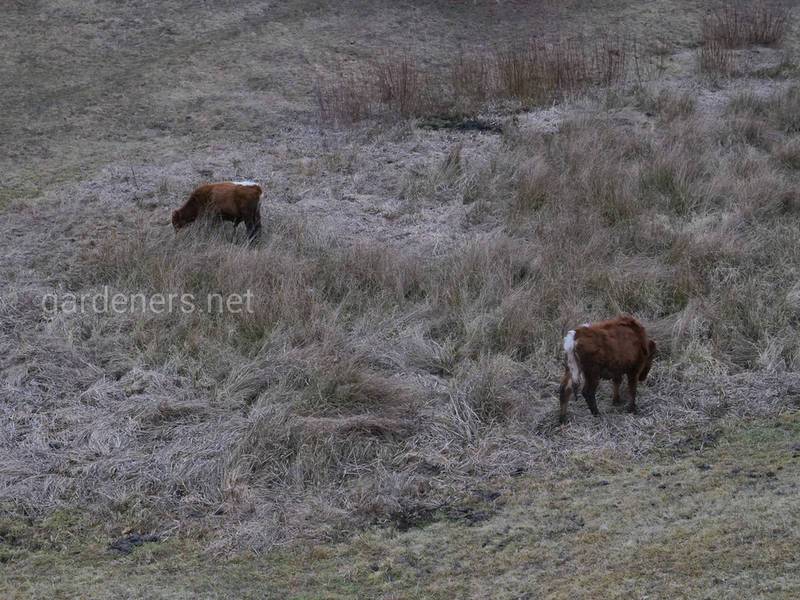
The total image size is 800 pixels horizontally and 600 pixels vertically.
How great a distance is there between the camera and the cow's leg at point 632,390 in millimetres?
6742

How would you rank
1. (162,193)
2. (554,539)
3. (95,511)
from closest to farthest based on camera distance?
(554,539), (95,511), (162,193)

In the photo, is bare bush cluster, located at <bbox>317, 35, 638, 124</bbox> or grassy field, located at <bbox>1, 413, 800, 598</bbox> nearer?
grassy field, located at <bbox>1, 413, 800, 598</bbox>

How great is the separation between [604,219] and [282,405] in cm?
422

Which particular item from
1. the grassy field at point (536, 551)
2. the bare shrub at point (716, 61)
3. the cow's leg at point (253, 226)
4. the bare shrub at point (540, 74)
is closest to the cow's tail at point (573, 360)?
the grassy field at point (536, 551)

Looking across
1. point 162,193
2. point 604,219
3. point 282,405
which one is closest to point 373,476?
point 282,405

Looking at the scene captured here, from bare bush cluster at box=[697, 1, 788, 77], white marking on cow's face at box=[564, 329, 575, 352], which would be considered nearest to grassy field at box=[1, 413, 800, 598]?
white marking on cow's face at box=[564, 329, 575, 352]

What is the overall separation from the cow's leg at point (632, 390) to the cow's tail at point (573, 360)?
346 mm

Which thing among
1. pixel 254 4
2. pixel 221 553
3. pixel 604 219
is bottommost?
pixel 221 553

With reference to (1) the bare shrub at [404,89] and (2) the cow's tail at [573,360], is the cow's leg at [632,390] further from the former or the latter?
(1) the bare shrub at [404,89]

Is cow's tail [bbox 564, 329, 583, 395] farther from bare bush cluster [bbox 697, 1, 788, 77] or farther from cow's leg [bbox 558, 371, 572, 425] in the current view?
bare bush cluster [bbox 697, 1, 788, 77]

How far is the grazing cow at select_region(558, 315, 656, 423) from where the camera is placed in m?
6.54

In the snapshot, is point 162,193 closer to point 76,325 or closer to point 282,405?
point 76,325

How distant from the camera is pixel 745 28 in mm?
15102

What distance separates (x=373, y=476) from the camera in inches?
243
